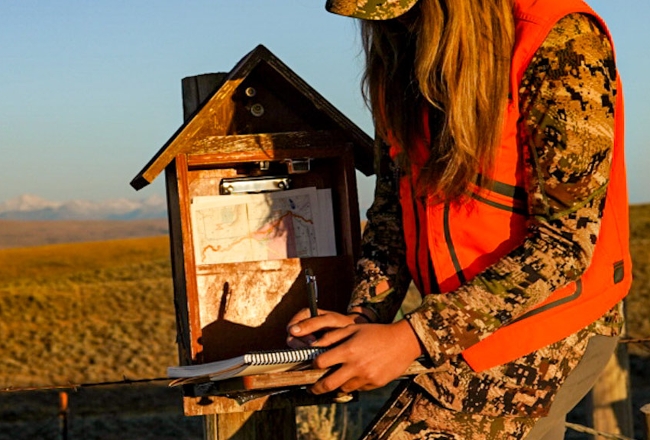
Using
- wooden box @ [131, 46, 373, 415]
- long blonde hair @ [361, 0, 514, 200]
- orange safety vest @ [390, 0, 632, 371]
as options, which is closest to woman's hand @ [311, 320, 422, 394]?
orange safety vest @ [390, 0, 632, 371]

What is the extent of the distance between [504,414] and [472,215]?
0.45 m

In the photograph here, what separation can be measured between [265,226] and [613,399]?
420cm

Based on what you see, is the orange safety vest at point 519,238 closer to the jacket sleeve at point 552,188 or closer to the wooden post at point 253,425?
the jacket sleeve at point 552,188

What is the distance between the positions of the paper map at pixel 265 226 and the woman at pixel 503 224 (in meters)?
1.00

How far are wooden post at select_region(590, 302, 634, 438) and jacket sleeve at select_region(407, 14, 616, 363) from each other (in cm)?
495

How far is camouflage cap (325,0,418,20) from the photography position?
91.2 inches

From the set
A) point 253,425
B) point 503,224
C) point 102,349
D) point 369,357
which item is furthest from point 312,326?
point 102,349

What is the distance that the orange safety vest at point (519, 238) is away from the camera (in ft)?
7.41

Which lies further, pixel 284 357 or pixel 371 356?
pixel 284 357

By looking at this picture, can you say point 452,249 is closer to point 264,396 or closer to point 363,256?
point 363,256

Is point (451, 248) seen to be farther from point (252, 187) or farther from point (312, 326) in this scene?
point (252, 187)

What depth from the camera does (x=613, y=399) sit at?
6949 millimetres

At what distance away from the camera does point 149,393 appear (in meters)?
12.8

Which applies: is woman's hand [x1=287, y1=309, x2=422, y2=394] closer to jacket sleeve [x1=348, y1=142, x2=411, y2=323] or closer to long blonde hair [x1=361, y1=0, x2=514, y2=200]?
long blonde hair [x1=361, y1=0, x2=514, y2=200]
